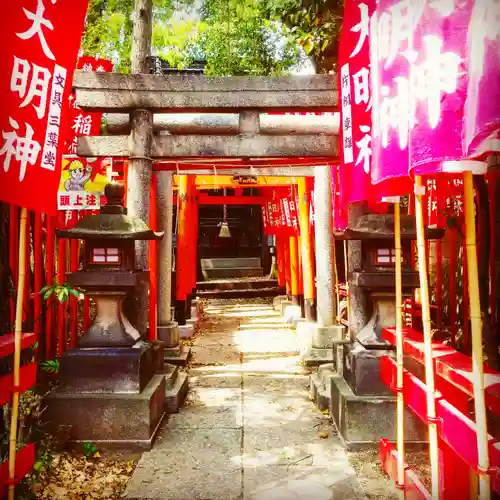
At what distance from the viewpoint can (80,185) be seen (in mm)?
7449

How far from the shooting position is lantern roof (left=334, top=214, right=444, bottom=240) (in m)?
5.03

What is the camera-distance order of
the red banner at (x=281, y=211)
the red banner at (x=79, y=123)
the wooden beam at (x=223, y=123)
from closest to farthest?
the wooden beam at (x=223, y=123) → the red banner at (x=79, y=123) → the red banner at (x=281, y=211)

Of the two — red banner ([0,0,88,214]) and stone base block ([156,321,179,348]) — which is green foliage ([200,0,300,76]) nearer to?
stone base block ([156,321,179,348])

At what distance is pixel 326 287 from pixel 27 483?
569 centimetres

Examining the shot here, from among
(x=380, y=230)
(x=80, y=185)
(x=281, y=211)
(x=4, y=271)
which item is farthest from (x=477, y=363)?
(x=281, y=211)

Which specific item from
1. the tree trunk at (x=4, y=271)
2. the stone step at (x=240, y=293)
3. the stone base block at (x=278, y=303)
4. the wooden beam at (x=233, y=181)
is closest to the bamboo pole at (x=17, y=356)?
the tree trunk at (x=4, y=271)

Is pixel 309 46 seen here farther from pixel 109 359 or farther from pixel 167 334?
pixel 109 359

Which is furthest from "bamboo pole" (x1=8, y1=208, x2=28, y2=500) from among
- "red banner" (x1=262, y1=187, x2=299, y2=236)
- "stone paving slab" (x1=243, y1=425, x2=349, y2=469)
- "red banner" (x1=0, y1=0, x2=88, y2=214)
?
"red banner" (x1=262, y1=187, x2=299, y2=236)

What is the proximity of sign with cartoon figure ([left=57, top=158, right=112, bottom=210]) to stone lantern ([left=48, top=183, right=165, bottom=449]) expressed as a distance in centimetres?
187

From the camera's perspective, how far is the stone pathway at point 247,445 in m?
4.21

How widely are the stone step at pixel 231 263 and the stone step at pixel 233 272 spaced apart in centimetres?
22

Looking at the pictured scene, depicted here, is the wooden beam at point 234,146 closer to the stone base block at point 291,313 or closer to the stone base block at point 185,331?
the stone base block at point 185,331

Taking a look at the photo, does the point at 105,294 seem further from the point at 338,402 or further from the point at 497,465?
the point at 497,465

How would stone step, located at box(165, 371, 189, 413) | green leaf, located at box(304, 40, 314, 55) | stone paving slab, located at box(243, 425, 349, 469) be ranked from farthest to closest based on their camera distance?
green leaf, located at box(304, 40, 314, 55)
stone step, located at box(165, 371, 189, 413)
stone paving slab, located at box(243, 425, 349, 469)
